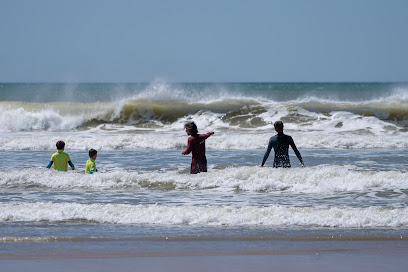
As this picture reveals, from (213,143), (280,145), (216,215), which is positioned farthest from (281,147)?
(213,143)

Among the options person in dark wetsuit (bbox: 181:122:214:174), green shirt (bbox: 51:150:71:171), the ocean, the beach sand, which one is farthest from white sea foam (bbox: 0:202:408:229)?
green shirt (bbox: 51:150:71:171)

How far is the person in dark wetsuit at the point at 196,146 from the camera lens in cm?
1034

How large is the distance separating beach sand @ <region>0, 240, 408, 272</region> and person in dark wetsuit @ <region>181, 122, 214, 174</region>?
3.53 m

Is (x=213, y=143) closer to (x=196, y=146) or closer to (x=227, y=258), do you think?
(x=196, y=146)

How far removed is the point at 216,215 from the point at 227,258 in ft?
6.66

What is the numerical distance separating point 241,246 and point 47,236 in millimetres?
2480

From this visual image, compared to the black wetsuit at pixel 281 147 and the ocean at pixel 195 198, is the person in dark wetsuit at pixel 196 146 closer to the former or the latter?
the ocean at pixel 195 198

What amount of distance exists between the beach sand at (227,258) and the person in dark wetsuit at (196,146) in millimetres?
3526

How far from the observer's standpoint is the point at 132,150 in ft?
65.2

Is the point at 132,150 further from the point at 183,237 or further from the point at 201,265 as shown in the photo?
the point at 201,265

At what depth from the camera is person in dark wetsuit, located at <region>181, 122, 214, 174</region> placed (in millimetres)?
10336

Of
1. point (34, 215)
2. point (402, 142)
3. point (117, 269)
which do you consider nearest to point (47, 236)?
point (34, 215)

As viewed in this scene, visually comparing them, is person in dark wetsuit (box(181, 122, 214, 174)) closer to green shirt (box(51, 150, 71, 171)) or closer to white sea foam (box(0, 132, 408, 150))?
green shirt (box(51, 150, 71, 171))

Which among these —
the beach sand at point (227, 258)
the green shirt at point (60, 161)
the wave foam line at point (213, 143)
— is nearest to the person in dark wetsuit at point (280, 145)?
the beach sand at point (227, 258)
